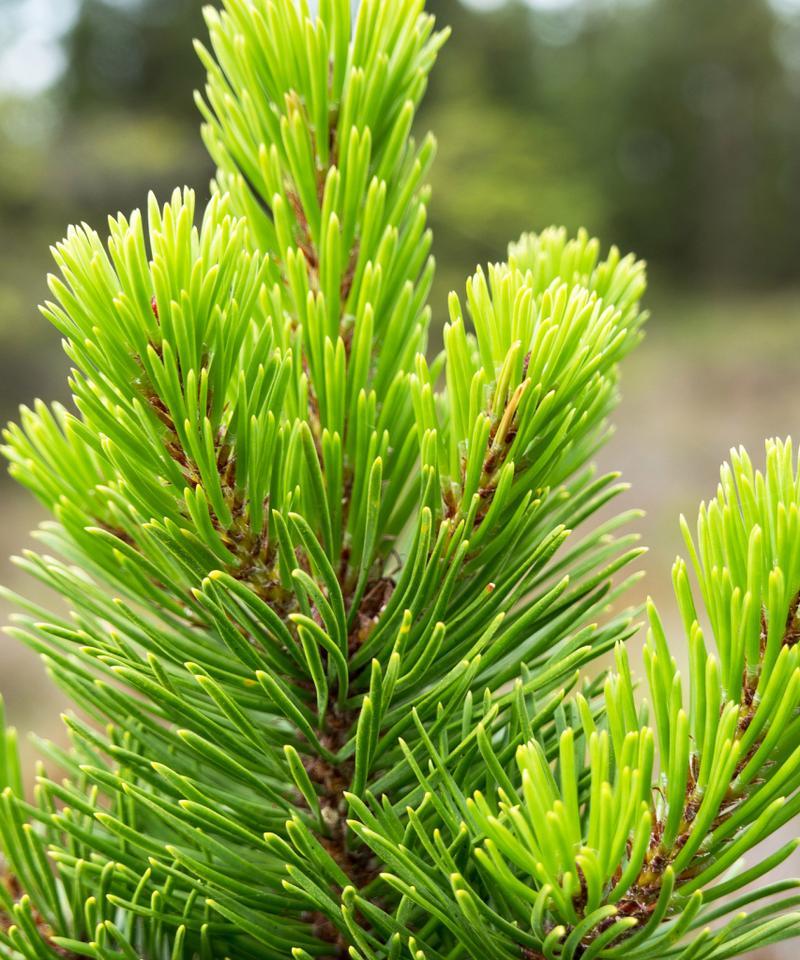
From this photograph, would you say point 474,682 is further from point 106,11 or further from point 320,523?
point 106,11

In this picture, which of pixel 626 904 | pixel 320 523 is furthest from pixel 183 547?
pixel 626 904

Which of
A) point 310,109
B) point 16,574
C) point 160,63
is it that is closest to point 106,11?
point 160,63

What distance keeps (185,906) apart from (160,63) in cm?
920

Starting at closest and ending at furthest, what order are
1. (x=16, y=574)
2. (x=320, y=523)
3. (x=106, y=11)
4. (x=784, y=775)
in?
(x=784, y=775), (x=320, y=523), (x=16, y=574), (x=106, y=11)

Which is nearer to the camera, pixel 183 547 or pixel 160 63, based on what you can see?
pixel 183 547

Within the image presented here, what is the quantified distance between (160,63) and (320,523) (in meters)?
9.12

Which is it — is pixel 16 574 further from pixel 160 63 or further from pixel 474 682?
pixel 160 63

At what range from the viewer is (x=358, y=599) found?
0.36 meters

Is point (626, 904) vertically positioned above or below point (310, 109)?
below

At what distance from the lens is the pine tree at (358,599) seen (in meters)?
0.27

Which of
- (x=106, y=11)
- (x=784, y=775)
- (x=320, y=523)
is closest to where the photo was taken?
(x=784, y=775)

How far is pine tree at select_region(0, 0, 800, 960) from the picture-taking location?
0.89 ft

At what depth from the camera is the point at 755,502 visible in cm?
28

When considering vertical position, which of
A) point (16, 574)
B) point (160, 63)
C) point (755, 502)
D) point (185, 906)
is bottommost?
point (185, 906)
